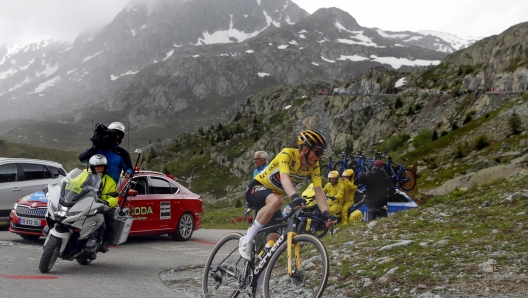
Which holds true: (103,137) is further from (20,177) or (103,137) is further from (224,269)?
(20,177)

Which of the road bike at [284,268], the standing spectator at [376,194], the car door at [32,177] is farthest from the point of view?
the car door at [32,177]

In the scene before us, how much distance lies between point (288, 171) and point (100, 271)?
4.75 metres

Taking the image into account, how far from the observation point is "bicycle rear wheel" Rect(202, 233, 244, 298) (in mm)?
6352

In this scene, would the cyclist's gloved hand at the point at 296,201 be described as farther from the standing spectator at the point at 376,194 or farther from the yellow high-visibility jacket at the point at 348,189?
the standing spectator at the point at 376,194

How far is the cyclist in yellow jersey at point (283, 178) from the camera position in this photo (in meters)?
5.90

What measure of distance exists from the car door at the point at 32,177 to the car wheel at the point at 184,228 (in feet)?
14.6

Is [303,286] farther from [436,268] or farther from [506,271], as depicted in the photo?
[506,271]

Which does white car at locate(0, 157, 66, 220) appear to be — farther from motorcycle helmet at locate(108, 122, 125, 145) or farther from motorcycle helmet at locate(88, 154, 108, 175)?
motorcycle helmet at locate(88, 154, 108, 175)

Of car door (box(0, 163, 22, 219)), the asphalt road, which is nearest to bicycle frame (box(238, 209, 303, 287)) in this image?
the asphalt road

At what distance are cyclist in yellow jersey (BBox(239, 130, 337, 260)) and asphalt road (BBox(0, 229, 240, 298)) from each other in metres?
2.03

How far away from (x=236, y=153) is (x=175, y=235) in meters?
105

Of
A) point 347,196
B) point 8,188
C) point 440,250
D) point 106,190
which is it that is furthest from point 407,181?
point 106,190

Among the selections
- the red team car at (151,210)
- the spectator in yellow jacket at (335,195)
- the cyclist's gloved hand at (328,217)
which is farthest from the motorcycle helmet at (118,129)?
the spectator in yellow jacket at (335,195)

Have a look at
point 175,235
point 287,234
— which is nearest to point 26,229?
point 175,235
